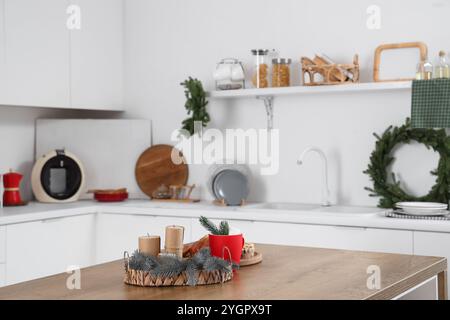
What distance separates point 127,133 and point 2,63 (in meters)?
1.08

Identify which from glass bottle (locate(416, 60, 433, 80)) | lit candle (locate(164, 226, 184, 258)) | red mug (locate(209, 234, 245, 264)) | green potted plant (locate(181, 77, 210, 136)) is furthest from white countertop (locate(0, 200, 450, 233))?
lit candle (locate(164, 226, 184, 258))

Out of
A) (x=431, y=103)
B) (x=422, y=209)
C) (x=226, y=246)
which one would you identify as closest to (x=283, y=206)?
(x=422, y=209)

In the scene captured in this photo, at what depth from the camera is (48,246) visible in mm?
4195

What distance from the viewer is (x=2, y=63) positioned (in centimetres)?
419

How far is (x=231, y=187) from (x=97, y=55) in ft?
4.49

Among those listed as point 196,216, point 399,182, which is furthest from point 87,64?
point 399,182

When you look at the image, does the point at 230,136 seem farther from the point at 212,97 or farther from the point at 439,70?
the point at 439,70

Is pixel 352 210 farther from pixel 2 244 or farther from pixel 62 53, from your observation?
pixel 62 53

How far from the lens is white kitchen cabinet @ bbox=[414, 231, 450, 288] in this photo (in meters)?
3.45

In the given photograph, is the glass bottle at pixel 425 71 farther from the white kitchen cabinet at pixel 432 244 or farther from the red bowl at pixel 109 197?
the red bowl at pixel 109 197

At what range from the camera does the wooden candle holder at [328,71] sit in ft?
13.5

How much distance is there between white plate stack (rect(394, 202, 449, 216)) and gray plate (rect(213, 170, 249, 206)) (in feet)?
3.50

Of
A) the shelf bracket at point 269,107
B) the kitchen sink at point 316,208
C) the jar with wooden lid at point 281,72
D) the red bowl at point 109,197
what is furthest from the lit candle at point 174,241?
the red bowl at point 109,197

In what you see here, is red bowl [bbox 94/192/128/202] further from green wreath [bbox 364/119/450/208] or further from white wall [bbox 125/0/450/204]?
green wreath [bbox 364/119/450/208]
